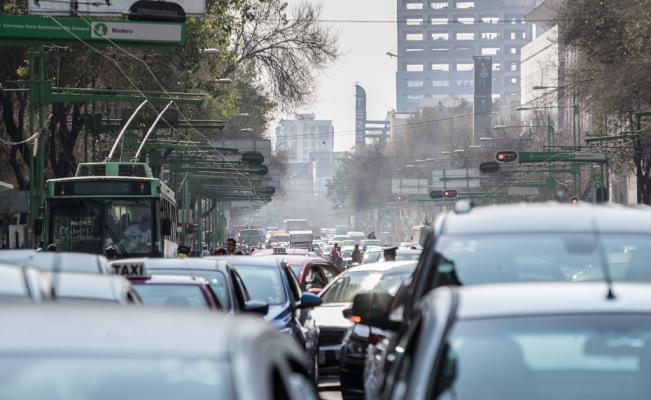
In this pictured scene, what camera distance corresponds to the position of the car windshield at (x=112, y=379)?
→ 4340mm

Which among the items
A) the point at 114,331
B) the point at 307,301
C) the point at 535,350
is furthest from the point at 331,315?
the point at 114,331

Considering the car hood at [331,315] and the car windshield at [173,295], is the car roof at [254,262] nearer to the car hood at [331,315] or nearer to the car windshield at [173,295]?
the car hood at [331,315]

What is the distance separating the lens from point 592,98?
56.2 m

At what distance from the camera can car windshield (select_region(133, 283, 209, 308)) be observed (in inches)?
514

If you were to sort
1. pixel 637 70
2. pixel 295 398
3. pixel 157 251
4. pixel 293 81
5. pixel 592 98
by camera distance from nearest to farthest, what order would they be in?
pixel 295 398 < pixel 157 251 < pixel 637 70 < pixel 592 98 < pixel 293 81

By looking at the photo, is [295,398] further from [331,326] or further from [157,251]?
[157,251]

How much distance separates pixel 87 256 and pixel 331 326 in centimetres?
1055

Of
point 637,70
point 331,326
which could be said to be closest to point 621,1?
point 637,70

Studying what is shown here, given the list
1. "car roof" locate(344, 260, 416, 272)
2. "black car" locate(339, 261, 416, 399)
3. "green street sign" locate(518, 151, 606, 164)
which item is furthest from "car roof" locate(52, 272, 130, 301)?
"green street sign" locate(518, 151, 606, 164)

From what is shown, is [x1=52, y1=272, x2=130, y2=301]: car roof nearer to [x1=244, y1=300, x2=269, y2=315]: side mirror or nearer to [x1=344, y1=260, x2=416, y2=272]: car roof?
[x1=244, y1=300, x2=269, y2=315]: side mirror

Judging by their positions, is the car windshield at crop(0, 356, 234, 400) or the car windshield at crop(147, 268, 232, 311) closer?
the car windshield at crop(0, 356, 234, 400)

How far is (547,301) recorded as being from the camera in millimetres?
6348

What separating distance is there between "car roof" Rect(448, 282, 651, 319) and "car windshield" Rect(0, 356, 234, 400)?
198cm

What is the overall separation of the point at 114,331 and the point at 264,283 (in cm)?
1355
